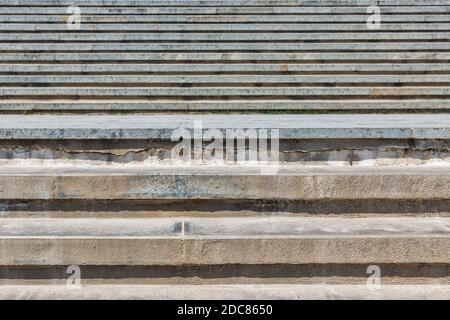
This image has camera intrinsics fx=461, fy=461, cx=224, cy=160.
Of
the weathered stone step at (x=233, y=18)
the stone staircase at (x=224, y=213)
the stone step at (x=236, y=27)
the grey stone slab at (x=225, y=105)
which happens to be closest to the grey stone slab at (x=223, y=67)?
the grey stone slab at (x=225, y=105)

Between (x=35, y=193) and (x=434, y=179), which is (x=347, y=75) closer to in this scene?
(x=434, y=179)

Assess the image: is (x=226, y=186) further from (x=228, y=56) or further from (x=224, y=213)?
(x=228, y=56)

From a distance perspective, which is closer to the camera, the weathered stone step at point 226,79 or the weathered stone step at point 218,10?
the weathered stone step at point 226,79

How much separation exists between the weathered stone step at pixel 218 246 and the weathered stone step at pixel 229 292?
0.15 m

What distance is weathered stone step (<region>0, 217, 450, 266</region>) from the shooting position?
8.37 feet

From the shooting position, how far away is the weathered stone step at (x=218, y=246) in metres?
2.55

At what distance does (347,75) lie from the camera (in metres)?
7.58

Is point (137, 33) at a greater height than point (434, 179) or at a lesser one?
greater

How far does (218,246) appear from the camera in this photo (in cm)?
257

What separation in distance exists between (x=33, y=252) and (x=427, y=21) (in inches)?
340

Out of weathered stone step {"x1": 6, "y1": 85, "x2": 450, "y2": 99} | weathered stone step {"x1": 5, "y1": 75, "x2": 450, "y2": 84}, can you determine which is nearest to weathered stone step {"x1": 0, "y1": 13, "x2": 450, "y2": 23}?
weathered stone step {"x1": 5, "y1": 75, "x2": 450, "y2": 84}

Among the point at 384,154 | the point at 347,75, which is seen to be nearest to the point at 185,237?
the point at 384,154

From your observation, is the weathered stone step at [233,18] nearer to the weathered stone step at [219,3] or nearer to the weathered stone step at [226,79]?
the weathered stone step at [219,3]
